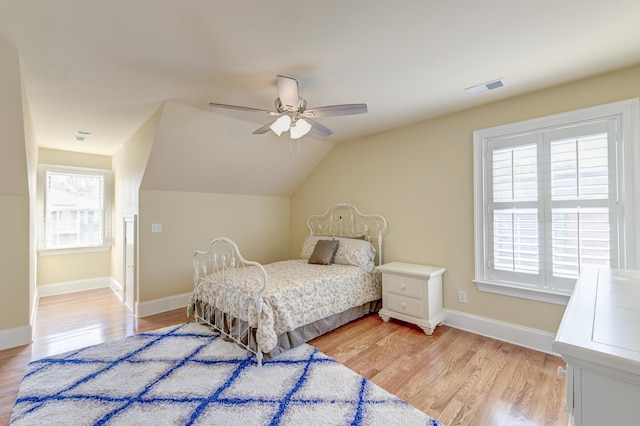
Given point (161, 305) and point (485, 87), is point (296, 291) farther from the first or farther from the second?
point (485, 87)

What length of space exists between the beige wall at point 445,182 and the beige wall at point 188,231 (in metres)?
1.67

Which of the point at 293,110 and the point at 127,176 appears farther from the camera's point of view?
the point at 127,176

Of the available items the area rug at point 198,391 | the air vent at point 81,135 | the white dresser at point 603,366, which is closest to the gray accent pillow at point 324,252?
the area rug at point 198,391

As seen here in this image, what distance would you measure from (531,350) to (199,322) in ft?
11.6

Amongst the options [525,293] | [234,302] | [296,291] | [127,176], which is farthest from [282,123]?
[127,176]

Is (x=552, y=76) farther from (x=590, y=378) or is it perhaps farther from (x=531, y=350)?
(x=590, y=378)

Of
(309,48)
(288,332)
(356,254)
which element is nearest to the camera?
(309,48)

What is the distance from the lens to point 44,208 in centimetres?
465

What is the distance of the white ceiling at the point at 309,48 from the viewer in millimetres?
1653

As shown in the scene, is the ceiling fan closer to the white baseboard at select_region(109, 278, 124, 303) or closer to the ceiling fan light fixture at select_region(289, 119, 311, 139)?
the ceiling fan light fixture at select_region(289, 119, 311, 139)

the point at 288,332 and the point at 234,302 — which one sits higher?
the point at 234,302

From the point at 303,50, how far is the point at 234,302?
7.56 ft

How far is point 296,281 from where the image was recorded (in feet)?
9.84

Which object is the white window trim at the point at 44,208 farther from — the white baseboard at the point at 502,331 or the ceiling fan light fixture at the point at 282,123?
the white baseboard at the point at 502,331
